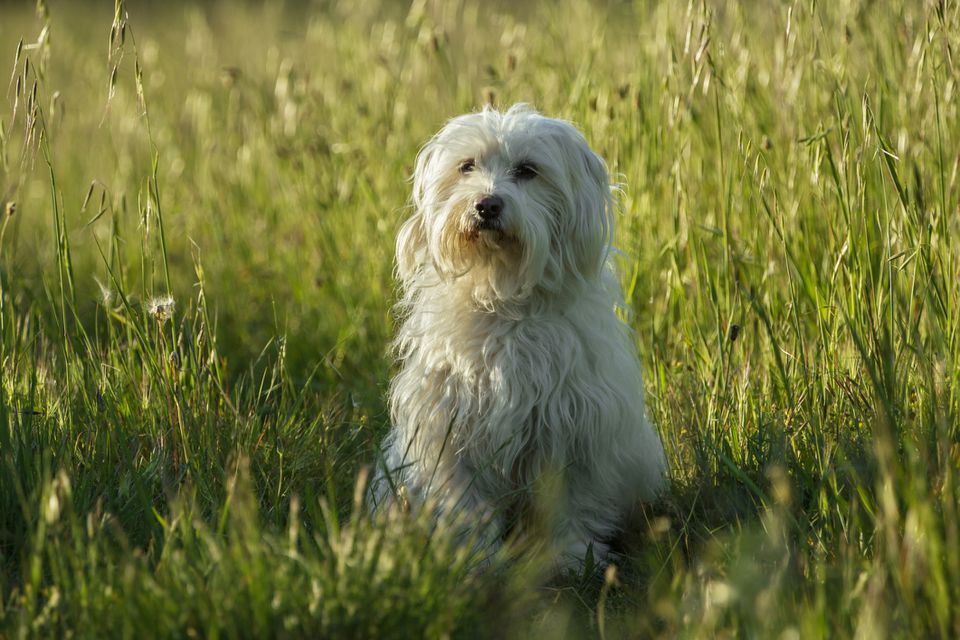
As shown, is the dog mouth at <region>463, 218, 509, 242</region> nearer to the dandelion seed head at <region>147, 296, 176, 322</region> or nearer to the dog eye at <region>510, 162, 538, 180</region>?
the dog eye at <region>510, 162, 538, 180</region>

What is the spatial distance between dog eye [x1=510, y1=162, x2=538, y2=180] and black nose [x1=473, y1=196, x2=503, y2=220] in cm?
23

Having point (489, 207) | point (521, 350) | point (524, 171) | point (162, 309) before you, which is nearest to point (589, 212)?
point (524, 171)

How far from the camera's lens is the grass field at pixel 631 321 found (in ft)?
7.09

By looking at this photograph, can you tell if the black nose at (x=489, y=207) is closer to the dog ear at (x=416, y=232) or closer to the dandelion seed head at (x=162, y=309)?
the dog ear at (x=416, y=232)

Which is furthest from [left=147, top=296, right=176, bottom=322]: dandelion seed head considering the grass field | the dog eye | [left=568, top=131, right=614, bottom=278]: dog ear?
[left=568, top=131, right=614, bottom=278]: dog ear

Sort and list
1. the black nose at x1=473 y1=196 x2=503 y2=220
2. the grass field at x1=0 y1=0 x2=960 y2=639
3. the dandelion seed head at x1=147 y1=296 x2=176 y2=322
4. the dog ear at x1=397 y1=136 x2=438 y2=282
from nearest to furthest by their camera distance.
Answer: the grass field at x1=0 y1=0 x2=960 y2=639 < the black nose at x1=473 y1=196 x2=503 y2=220 < the dandelion seed head at x1=147 y1=296 x2=176 y2=322 < the dog ear at x1=397 y1=136 x2=438 y2=282

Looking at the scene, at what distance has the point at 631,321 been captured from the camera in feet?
12.3

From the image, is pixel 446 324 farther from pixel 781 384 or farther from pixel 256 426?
pixel 781 384

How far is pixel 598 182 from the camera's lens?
333cm

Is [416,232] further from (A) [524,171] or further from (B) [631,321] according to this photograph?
(B) [631,321]

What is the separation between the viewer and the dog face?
3059mm

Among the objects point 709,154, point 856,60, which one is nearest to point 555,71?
point 709,154

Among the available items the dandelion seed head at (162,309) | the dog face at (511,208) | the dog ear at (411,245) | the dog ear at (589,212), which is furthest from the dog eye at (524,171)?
the dandelion seed head at (162,309)

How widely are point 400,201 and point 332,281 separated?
518mm
